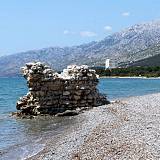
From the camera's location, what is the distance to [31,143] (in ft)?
95.6

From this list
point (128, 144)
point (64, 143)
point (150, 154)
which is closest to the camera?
point (150, 154)

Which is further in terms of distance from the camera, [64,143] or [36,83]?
[36,83]

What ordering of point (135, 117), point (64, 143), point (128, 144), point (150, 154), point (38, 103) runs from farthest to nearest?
point (38, 103), point (135, 117), point (64, 143), point (128, 144), point (150, 154)

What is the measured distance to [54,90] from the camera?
153ft

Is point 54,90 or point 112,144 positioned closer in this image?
point 112,144

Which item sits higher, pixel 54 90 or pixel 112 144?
pixel 54 90

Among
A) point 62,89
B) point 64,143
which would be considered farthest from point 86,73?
point 64,143

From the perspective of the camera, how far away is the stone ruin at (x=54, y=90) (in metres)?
46.1

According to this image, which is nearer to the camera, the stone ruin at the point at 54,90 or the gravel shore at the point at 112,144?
the gravel shore at the point at 112,144

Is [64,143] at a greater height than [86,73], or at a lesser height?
lesser

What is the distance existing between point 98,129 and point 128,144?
7.89 metres

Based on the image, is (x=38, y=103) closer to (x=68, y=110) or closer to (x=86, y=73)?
(x=68, y=110)

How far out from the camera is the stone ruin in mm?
46125

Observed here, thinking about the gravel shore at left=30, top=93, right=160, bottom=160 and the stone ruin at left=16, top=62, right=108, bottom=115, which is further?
the stone ruin at left=16, top=62, right=108, bottom=115
